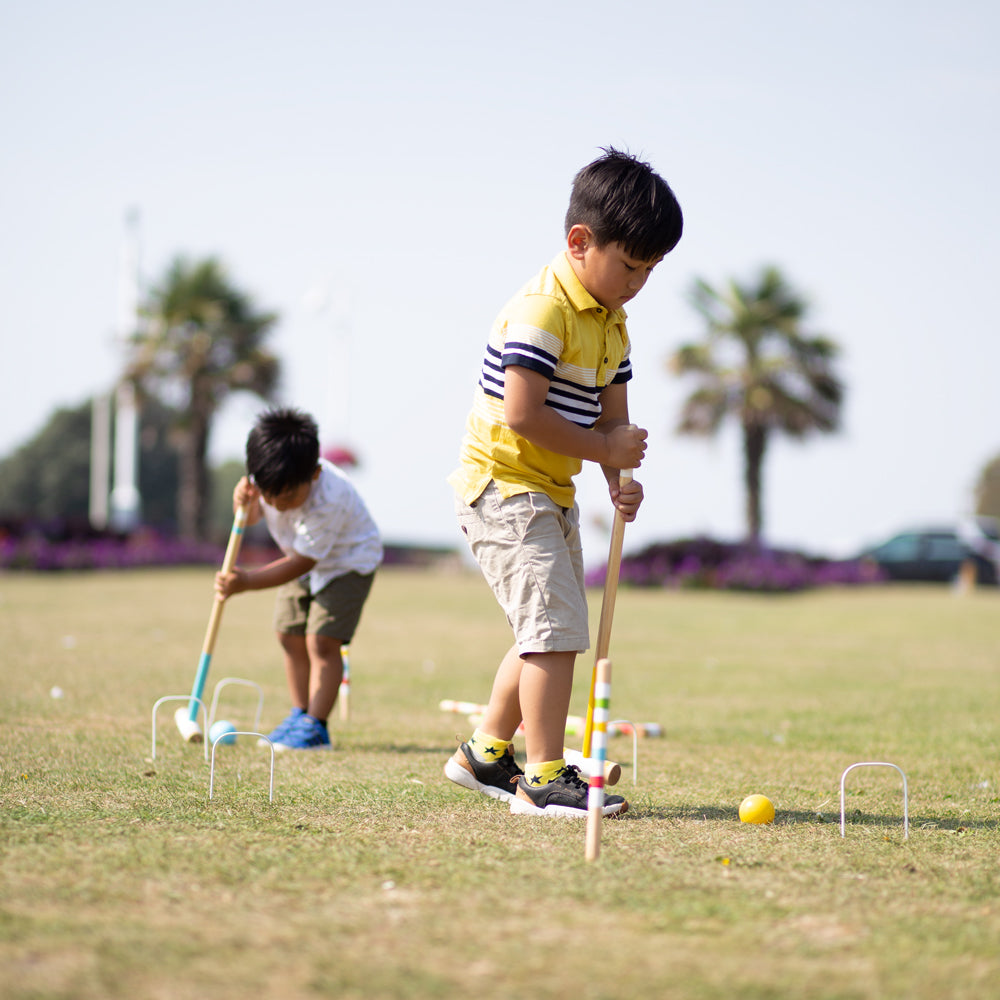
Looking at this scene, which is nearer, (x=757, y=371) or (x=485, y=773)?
(x=485, y=773)

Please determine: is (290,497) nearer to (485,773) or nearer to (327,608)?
(327,608)

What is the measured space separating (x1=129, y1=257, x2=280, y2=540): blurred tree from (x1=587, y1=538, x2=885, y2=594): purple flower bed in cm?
928

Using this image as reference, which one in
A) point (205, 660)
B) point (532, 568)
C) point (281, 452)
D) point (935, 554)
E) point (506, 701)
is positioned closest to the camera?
point (532, 568)

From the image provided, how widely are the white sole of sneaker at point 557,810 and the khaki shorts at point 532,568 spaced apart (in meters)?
0.46

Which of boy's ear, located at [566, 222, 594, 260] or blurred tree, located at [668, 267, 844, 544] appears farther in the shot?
blurred tree, located at [668, 267, 844, 544]

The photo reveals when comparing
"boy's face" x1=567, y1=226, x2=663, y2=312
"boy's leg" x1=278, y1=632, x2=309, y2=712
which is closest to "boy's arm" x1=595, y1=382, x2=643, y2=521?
"boy's face" x1=567, y1=226, x2=663, y2=312

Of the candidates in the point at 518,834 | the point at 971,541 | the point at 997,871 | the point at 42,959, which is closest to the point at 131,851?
the point at 42,959

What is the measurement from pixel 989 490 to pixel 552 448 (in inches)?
2815

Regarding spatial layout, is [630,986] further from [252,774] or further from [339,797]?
[252,774]

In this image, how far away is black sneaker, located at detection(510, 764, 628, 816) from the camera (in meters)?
3.36

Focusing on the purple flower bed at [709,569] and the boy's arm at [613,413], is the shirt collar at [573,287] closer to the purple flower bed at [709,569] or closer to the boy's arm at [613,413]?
the boy's arm at [613,413]

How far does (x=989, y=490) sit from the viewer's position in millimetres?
68562

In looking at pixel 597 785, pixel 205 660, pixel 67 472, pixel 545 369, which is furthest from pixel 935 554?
pixel 67 472

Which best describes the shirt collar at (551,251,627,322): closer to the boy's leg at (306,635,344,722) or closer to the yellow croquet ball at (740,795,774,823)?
the yellow croquet ball at (740,795,774,823)
